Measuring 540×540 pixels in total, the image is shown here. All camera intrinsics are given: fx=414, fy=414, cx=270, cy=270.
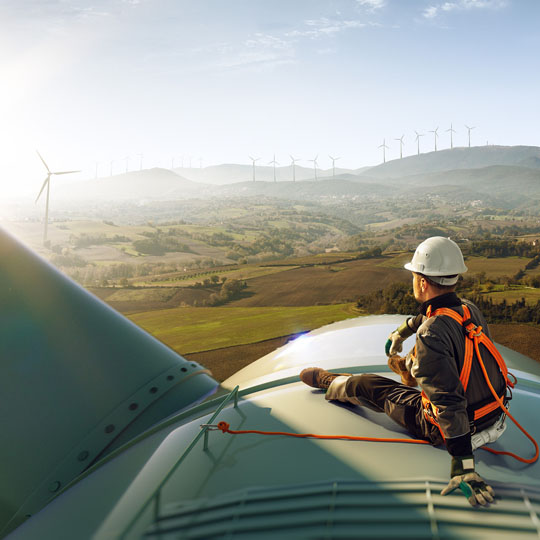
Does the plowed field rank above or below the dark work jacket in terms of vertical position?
below

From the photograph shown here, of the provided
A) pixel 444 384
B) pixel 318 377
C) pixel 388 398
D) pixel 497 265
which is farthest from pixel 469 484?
pixel 497 265

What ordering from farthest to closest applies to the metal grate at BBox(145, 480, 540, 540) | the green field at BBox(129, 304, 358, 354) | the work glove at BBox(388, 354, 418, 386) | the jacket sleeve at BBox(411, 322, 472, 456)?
the green field at BBox(129, 304, 358, 354), the work glove at BBox(388, 354, 418, 386), the jacket sleeve at BBox(411, 322, 472, 456), the metal grate at BBox(145, 480, 540, 540)

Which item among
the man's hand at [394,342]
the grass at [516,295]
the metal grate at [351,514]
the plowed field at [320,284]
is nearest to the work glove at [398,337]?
the man's hand at [394,342]

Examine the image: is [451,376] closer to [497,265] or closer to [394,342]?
[394,342]

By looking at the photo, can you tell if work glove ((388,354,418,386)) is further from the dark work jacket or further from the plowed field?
the plowed field

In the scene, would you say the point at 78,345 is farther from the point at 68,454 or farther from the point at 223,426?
the point at 223,426

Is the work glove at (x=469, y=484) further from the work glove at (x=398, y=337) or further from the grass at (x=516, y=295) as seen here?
the grass at (x=516, y=295)

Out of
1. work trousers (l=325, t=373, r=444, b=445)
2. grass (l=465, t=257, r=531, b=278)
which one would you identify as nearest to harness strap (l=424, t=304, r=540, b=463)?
work trousers (l=325, t=373, r=444, b=445)
